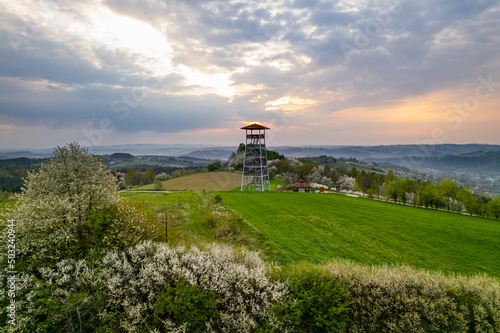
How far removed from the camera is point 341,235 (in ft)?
53.2

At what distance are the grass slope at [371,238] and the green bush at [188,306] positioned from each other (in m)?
5.51

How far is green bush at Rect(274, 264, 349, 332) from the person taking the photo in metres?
6.30

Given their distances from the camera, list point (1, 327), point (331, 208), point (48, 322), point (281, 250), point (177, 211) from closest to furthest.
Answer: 1. point (1, 327)
2. point (48, 322)
3. point (281, 250)
4. point (177, 211)
5. point (331, 208)

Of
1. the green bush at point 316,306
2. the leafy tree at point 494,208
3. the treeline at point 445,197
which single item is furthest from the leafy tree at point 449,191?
the green bush at point 316,306

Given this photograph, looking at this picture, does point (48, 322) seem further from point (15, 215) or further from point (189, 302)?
point (189, 302)

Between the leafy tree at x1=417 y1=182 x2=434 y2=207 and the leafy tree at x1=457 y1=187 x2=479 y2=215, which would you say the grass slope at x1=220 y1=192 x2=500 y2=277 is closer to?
the leafy tree at x1=417 y1=182 x2=434 y2=207

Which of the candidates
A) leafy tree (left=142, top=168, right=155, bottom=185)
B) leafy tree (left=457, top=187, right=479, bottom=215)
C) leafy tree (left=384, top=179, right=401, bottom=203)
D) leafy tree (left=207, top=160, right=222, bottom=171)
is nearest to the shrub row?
leafy tree (left=457, top=187, right=479, bottom=215)

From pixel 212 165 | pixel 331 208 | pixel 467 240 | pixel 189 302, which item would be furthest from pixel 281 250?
pixel 212 165

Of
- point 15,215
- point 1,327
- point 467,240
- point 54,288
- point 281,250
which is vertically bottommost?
point 467,240

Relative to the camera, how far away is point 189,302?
6.52 m

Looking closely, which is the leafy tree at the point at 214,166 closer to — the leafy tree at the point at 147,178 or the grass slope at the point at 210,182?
the grass slope at the point at 210,182

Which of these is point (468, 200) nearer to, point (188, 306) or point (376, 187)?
point (376, 187)

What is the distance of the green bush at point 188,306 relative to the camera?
643cm

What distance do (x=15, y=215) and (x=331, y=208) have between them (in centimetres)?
2468
